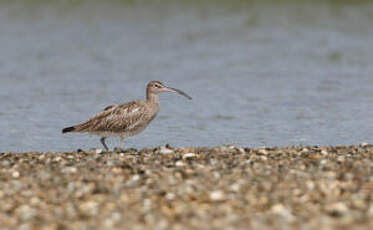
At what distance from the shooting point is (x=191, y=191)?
9.54 meters

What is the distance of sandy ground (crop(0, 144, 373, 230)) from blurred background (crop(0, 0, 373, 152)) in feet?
9.87

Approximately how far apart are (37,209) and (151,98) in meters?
5.92

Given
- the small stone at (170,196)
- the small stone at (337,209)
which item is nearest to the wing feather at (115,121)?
the small stone at (170,196)

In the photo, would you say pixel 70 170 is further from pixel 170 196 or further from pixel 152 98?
pixel 152 98

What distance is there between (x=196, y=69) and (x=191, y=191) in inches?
534

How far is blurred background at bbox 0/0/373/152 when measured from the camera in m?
15.7

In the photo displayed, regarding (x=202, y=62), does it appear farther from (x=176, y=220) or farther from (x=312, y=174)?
(x=176, y=220)

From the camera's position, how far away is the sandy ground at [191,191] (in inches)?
333

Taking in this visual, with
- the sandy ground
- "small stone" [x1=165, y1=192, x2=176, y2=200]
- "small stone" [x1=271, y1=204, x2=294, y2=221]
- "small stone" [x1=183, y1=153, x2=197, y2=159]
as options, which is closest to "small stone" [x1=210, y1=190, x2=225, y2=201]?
the sandy ground

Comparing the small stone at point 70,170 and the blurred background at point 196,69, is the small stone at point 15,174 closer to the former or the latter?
the small stone at point 70,170

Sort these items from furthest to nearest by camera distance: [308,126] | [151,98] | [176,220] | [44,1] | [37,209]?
1. [44,1]
2. [308,126]
3. [151,98]
4. [37,209]
5. [176,220]

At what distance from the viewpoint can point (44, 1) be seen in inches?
1422

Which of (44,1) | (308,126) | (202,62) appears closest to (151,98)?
(308,126)

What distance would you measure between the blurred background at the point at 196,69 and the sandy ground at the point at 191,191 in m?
3.01
